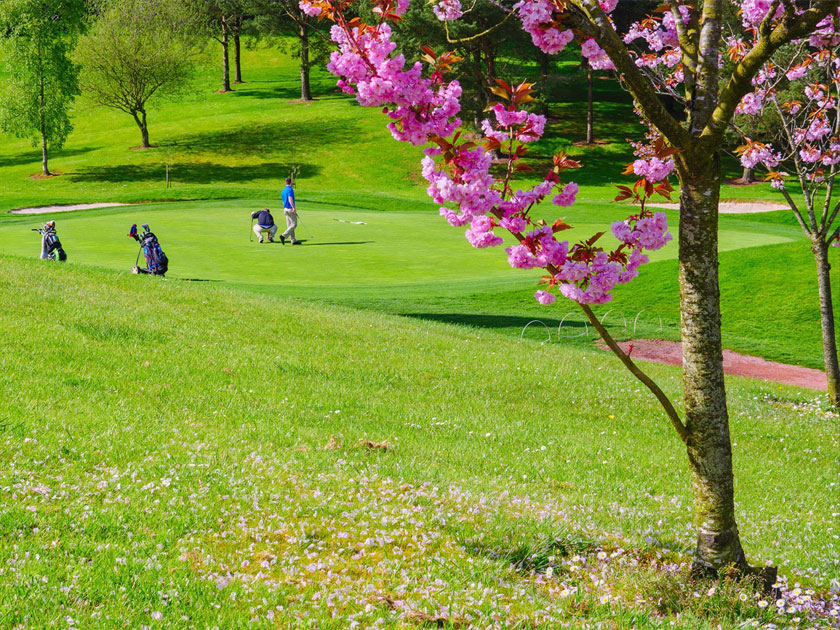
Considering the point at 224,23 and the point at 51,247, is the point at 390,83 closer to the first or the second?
the point at 51,247

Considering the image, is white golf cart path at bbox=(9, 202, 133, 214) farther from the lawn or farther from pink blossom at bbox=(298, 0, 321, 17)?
pink blossom at bbox=(298, 0, 321, 17)

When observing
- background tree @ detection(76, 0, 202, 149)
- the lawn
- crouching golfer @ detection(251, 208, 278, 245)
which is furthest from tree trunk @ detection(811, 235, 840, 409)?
background tree @ detection(76, 0, 202, 149)

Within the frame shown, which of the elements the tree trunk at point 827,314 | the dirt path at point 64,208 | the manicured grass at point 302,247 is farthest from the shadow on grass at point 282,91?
the tree trunk at point 827,314

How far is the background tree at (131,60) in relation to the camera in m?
54.3

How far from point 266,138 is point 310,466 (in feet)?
187

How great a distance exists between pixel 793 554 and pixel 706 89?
12.9 feet

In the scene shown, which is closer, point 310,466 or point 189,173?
point 310,466

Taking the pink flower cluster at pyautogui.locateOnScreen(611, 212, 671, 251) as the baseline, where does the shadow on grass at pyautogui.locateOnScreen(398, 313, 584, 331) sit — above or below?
below

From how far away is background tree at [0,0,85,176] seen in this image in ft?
165

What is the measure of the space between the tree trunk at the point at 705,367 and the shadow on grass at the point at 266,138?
55.3m

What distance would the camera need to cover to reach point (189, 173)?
2089 inches

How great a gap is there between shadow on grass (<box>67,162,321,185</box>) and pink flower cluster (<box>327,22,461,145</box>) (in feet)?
159

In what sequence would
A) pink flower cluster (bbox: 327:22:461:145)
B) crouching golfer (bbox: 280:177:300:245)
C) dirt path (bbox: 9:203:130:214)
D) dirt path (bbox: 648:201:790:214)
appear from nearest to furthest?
1. pink flower cluster (bbox: 327:22:461:145)
2. crouching golfer (bbox: 280:177:300:245)
3. dirt path (bbox: 9:203:130:214)
4. dirt path (bbox: 648:201:790:214)

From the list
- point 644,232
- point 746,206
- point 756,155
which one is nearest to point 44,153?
point 746,206
